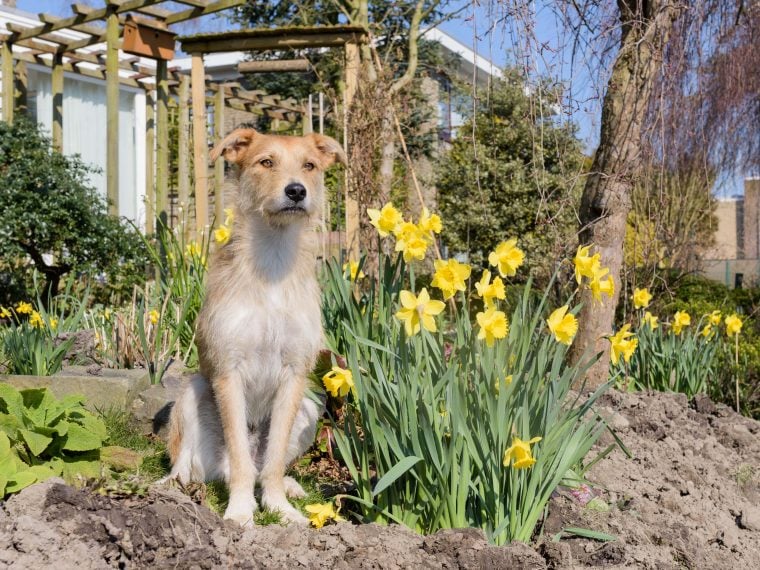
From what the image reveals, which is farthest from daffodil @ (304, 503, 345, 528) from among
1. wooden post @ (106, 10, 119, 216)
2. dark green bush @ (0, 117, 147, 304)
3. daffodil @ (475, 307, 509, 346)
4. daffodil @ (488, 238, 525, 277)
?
wooden post @ (106, 10, 119, 216)

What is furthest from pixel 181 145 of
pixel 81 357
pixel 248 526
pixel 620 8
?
pixel 248 526

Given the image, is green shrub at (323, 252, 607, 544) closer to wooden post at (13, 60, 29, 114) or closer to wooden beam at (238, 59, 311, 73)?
wooden beam at (238, 59, 311, 73)

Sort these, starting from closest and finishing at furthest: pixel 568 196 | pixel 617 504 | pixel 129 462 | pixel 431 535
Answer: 1. pixel 431 535
2. pixel 617 504
3. pixel 129 462
4. pixel 568 196

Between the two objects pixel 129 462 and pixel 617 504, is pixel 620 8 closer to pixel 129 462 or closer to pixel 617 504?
pixel 617 504

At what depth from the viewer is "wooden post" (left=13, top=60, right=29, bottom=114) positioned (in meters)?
11.4

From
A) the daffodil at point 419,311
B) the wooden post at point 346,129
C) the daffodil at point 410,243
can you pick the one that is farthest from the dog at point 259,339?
the wooden post at point 346,129

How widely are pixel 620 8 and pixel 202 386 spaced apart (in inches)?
136

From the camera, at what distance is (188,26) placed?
29.9 m

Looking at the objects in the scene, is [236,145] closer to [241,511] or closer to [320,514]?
[241,511]

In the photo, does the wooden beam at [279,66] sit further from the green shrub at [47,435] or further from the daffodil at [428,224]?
the green shrub at [47,435]

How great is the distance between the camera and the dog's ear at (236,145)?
363cm

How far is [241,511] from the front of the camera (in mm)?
3121

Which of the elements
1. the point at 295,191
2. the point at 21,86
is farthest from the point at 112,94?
the point at 295,191

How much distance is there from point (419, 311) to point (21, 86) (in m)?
10.8
